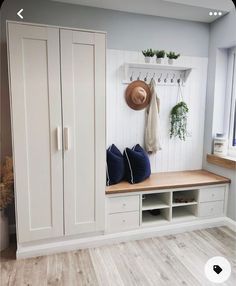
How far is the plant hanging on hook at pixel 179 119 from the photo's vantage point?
2939mm

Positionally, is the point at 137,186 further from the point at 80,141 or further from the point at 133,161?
the point at 80,141

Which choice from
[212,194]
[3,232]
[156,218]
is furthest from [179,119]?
[3,232]

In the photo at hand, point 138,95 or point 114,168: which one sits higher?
point 138,95

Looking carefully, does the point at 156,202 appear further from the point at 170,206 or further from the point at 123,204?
the point at 123,204

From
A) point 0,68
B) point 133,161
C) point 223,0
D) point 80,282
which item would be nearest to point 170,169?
point 133,161

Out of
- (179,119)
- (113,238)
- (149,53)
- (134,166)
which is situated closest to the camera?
(113,238)

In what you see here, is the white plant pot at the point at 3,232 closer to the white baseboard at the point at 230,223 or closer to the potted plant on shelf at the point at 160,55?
the potted plant on shelf at the point at 160,55

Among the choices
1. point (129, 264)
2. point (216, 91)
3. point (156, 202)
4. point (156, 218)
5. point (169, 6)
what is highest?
point (169, 6)

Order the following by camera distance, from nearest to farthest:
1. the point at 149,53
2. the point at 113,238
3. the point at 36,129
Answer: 1. the point at 36,129
2. the point at 113,238
3. the point at 149,53

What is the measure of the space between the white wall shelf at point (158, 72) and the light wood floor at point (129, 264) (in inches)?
71.3

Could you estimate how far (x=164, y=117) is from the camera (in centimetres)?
299

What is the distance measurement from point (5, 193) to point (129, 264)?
1295 mm

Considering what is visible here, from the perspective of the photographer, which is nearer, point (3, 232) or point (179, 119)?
point (3, 232)

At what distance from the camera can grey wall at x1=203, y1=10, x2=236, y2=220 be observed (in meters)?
2.73
